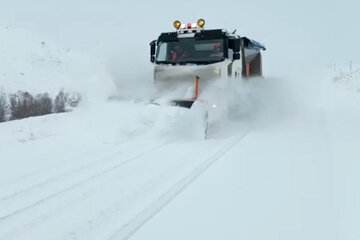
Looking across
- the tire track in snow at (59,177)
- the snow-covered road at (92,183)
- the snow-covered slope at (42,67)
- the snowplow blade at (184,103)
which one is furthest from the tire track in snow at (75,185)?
the snow-covered slope at (42,67)

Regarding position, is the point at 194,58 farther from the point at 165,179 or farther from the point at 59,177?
the point at 59,177

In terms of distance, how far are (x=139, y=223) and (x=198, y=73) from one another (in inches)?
224

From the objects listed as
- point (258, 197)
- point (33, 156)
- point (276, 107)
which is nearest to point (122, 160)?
point (33, 156)

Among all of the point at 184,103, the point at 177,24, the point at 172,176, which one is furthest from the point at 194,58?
the point at 172,176

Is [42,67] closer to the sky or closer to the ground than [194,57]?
closer to the sky

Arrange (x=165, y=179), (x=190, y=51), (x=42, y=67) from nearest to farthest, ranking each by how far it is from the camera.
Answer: (x=165, y=179), (x=190, y=51), (x=42, y=67)

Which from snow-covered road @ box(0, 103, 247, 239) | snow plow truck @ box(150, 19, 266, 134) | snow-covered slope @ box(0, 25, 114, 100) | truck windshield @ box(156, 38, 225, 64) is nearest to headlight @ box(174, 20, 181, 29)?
snow plow truck @ box(150, 19, 266, 134)

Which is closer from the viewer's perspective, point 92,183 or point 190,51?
point 92,183

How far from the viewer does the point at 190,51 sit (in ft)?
28.4

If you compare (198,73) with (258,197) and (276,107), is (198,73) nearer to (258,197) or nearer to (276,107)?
(276,107)

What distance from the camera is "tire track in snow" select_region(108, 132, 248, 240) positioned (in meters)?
2.81

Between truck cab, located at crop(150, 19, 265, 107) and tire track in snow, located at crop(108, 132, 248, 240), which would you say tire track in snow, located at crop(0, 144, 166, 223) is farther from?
truck cab, located at crop(150, 19, 265, 107)

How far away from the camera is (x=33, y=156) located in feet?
16.6

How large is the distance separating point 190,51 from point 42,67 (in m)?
17.6
